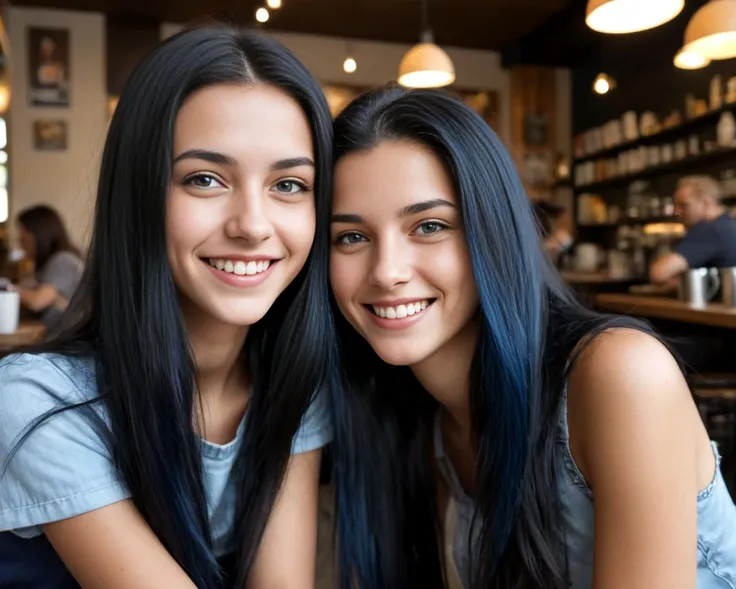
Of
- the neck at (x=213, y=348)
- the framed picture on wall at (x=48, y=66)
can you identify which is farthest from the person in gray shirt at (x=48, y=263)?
the framed picture on wall at (x=48, y=66)

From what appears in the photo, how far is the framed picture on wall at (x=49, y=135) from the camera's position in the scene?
23.4ft

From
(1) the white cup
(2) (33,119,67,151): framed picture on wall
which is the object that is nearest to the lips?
(1) the white cup

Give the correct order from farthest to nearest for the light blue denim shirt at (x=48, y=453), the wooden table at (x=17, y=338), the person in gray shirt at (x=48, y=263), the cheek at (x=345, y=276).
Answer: the person in gray shirt at (x=48, y=263) < the wooden table at (x=17, y=338) < the cheek at (x=345, y=276) < the light blue denim shirt at (x=48, y=453)

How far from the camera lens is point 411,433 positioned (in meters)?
1.50

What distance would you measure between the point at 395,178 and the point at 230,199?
0.28 m

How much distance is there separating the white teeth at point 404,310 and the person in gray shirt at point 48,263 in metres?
3.09

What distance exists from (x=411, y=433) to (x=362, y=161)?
637 millimetres

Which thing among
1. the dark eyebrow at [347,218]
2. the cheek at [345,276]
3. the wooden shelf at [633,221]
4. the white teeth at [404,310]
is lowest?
the white teeth at [404,310]

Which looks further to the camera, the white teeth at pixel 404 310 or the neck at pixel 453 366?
the neck at pixel 453 366

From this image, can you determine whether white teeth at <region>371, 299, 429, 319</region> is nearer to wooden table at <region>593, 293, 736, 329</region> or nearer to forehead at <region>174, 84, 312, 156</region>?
forehead at <region>174, 84, 312, 156</region>

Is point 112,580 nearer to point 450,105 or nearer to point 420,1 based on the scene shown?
point 450,105

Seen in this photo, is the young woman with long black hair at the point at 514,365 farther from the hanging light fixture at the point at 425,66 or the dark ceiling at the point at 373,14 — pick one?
the dark ceiling at the point at 373,14

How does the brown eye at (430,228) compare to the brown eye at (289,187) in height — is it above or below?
below

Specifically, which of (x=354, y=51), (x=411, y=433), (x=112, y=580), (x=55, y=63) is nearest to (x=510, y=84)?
(x=354, y=51)
